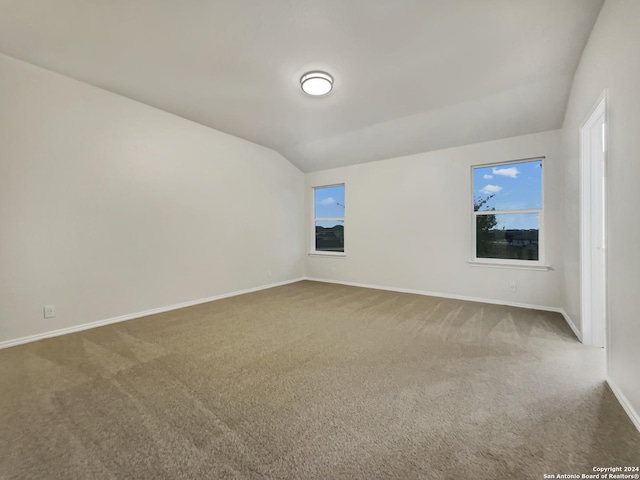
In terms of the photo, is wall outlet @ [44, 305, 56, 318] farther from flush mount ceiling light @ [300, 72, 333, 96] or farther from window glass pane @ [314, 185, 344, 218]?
window glass pane @ [314, 185, 344, 218]

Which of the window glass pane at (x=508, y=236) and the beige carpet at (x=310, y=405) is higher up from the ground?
the window glass pane at (x=508, y=236)

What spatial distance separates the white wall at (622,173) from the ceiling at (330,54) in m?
0.46

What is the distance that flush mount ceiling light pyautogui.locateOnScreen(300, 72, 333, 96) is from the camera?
2.82 metres

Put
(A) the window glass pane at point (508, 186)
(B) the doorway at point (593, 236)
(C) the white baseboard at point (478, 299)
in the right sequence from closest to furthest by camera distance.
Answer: (B) the doorway at point (593, 236)
(C) the white baseboard at point (478, 299)
(A) the window glass pane at point (508, 186)

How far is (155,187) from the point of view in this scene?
3.68 metres

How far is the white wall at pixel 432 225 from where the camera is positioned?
3.69 m

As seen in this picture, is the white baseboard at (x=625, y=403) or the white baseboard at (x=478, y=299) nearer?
the white baseboard at (x=625, y=403)

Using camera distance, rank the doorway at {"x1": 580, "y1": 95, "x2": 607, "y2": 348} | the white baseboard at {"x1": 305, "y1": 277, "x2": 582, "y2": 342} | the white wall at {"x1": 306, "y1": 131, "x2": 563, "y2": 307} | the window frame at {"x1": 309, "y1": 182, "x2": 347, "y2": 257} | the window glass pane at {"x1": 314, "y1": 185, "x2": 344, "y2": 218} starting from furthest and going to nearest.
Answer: the window glass pane at {"x1": 314, "y1": 185, "x2": 344, "y2": 218}
the window frame at {"x1": 309, "y1": 182, "x2": 347, "y2": 257}
the white wall at {"x1": 306, "y1": 131, "x2": 563, "y2": 307}
the white baseboard at {"x1": 305, "y1": 277, "x2": 582, "y2": 342}
the doorway at {"x1": 580, "y1": 95, "x2": 607, "y2": 348}

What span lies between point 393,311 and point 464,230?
181 centimetres

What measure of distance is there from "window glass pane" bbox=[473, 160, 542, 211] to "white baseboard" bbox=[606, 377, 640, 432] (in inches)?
107

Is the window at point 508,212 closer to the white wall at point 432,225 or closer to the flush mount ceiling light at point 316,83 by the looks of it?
the white wall at point 432,225

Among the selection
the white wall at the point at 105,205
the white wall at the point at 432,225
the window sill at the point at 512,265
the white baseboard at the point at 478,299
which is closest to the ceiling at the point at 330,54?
the white wall at the point at 105,205

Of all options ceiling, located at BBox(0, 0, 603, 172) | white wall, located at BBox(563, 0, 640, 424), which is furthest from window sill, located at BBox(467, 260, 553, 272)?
white wall, located at BBox(563, 0, 640, 424)

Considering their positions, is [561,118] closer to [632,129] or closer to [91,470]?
[632,129]
